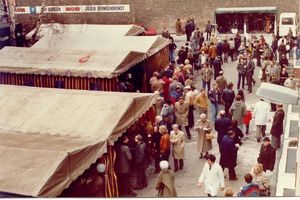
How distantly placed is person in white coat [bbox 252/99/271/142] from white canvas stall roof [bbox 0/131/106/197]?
442cm

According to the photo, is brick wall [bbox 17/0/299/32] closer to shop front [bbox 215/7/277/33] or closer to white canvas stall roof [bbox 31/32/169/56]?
shop front [bbox 215/7/277/33]

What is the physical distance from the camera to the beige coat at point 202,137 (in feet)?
38.0

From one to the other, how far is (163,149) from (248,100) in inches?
227

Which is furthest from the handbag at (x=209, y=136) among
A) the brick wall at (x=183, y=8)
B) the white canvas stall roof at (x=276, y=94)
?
the brick wall at (x=183, y=8)

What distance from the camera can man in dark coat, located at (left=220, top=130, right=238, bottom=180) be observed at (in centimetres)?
1059

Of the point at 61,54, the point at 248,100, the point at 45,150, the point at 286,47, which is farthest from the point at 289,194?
the point at 286,47

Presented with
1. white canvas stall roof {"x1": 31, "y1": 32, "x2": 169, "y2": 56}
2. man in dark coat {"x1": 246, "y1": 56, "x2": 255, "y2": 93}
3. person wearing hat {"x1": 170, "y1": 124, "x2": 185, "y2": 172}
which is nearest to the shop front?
white canvas stall roof {"x1": 31, "y1": 32, "x2": 169, "y2": 56}

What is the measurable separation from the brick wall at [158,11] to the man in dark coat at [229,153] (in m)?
18.7

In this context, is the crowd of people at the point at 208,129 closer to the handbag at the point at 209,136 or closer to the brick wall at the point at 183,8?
the handbag at the point at 209,136

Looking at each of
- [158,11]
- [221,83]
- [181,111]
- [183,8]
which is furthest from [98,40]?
[158,11]

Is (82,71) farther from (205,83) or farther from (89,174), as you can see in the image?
(89,174)

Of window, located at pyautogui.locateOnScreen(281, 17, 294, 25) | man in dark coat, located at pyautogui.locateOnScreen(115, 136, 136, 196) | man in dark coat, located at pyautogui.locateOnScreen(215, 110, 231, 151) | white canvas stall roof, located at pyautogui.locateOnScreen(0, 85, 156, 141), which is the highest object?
window, located at pyautogui.locateOnScreen(281, 17, 294, 25)

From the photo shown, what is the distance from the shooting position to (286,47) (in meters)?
19.9

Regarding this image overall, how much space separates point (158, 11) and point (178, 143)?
Result: 19.7m
